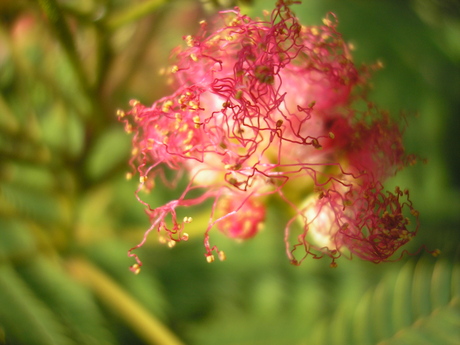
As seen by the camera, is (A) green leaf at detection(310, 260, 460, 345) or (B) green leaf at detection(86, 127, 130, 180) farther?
(B) green leaf at detection(86, 127, 130, 180)

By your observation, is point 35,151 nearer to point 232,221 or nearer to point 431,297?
point 232,221

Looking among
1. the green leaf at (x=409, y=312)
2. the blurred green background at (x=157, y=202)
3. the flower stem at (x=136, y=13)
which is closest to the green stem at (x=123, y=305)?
the blurred green background at (x=157, y=202)

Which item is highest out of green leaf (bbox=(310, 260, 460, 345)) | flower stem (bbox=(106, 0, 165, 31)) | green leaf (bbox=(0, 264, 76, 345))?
flower stem (bbox=(106, 0, 165, 31))

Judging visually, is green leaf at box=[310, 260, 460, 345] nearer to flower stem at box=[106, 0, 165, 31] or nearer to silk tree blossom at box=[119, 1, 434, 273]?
silk tree blossom at box=[119, 1, 434, 273]

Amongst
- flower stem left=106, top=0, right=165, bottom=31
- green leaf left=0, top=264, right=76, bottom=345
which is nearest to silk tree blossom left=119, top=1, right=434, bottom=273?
flower stem left=106, top=0, right=165, bottom=31

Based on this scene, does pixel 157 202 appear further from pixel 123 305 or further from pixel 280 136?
pixel 280 136

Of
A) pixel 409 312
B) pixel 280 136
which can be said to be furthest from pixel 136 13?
pixel 409 312

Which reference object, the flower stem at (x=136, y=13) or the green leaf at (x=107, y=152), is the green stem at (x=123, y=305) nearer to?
the green leaf at (x=107, y=152)

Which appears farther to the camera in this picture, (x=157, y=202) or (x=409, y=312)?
(x=157, y=202)
